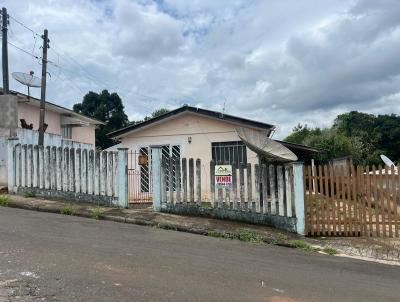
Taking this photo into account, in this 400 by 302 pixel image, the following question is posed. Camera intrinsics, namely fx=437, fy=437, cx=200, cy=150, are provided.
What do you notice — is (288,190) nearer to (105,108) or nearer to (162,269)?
(162,269)

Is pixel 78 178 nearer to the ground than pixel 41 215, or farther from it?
farther from it

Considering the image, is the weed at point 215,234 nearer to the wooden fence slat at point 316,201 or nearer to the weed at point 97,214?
the wooden fence slat at point 316,201

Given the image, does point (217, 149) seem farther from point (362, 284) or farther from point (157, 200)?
point (362, 284)

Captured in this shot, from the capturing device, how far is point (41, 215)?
10812mm

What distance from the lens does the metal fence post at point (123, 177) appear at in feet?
39.4

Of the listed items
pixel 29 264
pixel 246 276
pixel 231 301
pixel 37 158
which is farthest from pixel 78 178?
pixel 231 301

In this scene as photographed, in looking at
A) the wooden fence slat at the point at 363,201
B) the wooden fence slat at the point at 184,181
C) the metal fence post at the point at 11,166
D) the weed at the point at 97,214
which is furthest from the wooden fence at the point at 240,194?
the metal fence post at the point at 11,166

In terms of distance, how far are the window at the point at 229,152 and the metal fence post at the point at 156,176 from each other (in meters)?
5.82

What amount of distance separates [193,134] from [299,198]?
8.04 meters

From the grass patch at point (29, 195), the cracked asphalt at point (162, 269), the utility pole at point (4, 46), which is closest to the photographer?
the cracked asphalt at point (162, 269)

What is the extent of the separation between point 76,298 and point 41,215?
6.48 m

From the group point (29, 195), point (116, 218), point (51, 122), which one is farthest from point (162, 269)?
point (51, 122)

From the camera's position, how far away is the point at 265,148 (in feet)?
38.8

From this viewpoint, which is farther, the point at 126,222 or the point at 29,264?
the point at 126,222
